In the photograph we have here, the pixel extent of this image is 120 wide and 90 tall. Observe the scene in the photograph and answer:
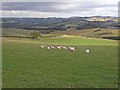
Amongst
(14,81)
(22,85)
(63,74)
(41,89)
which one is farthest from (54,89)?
(63,74)

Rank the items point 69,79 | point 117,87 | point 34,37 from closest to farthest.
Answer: point 117,87, point 69,79, point 34,37

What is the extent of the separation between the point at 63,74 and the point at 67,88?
5.99 m

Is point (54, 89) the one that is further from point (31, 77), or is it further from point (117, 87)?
point (31, 77)

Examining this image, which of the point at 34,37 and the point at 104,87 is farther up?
the point at 104,87

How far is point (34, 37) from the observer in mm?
102438

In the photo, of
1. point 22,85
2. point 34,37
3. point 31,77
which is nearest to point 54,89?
point 22,85

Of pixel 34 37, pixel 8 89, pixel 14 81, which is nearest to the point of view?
pixel 8 89

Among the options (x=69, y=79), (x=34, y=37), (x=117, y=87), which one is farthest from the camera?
(x=34, y=37)

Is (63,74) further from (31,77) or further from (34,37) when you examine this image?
(34,37)

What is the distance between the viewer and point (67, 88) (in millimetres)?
16516

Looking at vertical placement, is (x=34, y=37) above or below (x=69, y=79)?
below

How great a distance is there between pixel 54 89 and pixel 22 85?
85.0 inches

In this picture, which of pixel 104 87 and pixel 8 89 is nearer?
pixel 8 89

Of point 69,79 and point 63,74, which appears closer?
point 69,79
